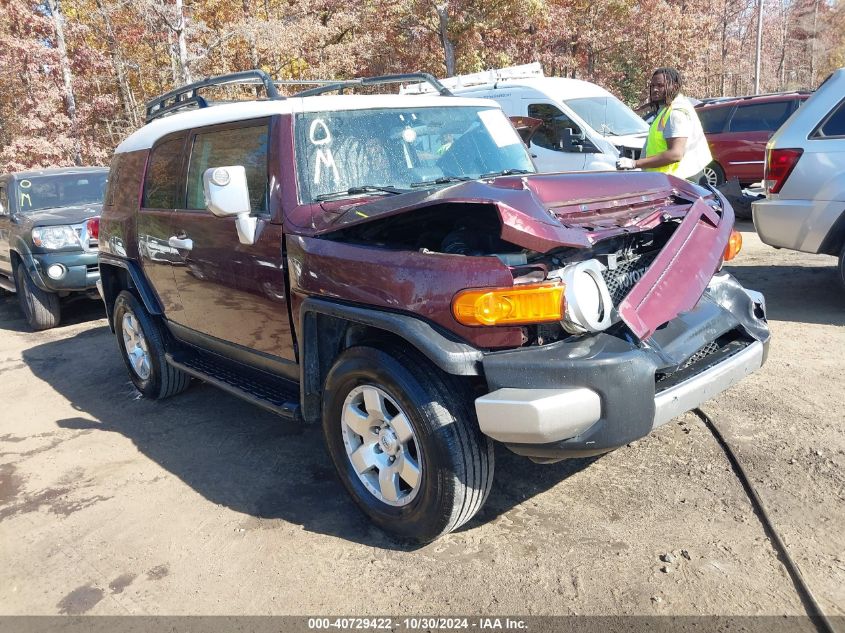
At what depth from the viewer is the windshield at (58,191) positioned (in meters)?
8.29

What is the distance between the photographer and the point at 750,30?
35219 millimetres

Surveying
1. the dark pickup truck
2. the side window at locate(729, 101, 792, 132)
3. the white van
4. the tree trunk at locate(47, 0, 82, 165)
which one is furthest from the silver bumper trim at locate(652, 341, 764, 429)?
the tree trunk at locate(47, 0, 82, 165)

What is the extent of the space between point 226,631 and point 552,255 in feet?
6.22

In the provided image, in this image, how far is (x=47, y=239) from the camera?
745 cm

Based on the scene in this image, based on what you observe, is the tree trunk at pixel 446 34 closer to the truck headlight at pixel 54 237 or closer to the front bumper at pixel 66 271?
the truck headlight at pixel 54 237

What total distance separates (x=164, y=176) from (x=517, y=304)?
304 centimetres

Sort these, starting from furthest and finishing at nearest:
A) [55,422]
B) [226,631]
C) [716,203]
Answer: [55,422] → [716,203] → [226,631]

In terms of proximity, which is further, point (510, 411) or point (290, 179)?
point (290, 179)

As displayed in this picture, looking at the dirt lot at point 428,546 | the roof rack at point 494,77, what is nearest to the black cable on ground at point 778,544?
the dirt lot at point 428,546

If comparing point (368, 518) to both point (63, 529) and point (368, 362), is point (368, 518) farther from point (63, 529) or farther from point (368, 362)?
point (63, 529)

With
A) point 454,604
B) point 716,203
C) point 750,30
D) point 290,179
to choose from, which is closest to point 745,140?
point 716,203

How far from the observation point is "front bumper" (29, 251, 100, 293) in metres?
7.36

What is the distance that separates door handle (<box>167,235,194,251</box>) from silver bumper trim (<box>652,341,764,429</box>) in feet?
9.38

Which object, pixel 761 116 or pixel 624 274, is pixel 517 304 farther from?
pixel 761 116
